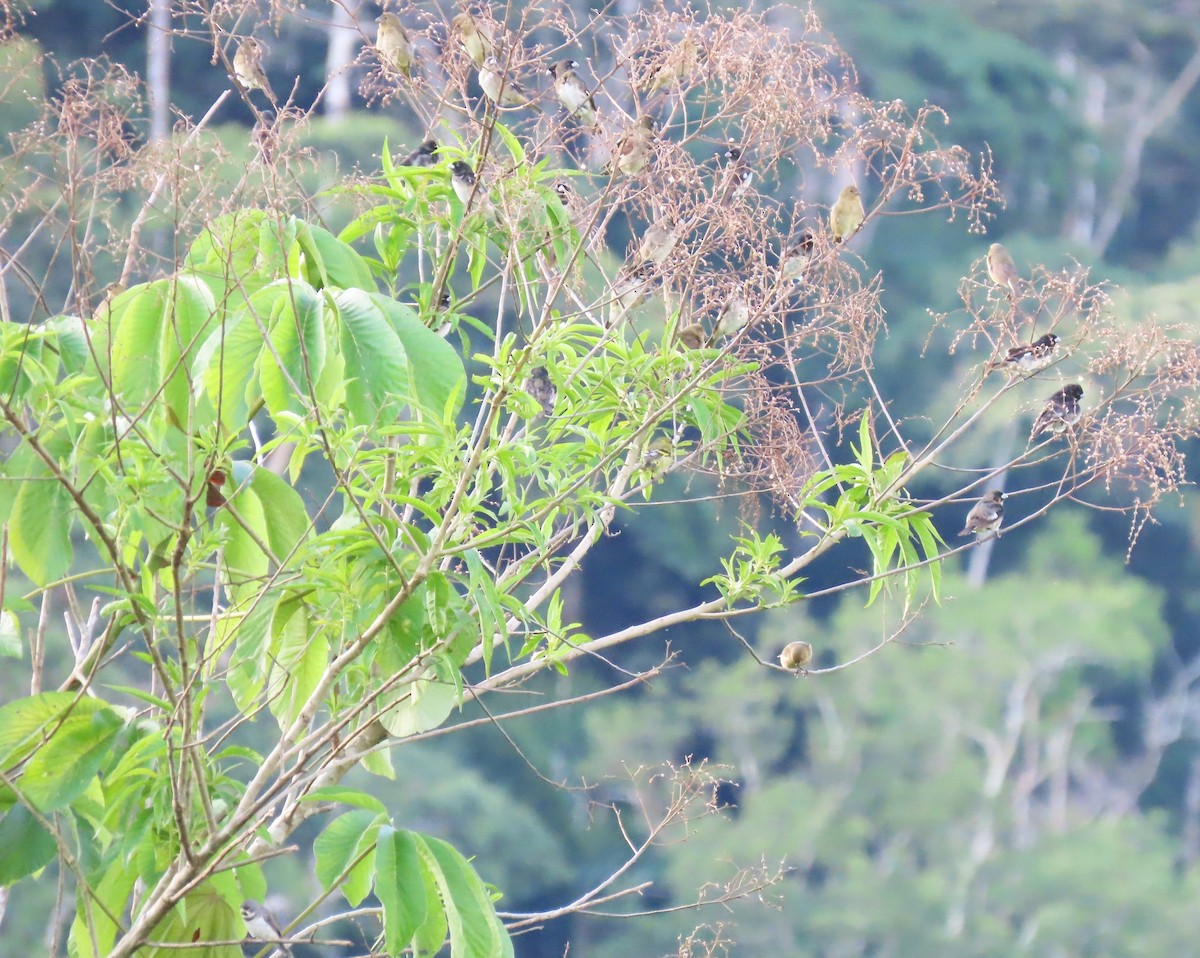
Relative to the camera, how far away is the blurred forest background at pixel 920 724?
13961mm

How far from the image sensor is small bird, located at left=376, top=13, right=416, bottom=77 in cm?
233

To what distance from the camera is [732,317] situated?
6.89 ft

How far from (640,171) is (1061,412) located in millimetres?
665

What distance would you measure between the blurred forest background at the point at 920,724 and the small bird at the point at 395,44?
874 cm

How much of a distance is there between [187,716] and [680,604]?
14.4 meters

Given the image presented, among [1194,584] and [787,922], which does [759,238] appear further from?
[1194,584]

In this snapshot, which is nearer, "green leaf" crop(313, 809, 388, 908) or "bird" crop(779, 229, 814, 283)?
"green leaf" crop(313, 809, 388, 908)

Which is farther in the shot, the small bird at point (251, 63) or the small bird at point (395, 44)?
the small bird at point (395, 44)

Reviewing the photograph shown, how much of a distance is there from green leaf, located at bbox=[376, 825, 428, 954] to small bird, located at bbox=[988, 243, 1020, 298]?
1.10 meters

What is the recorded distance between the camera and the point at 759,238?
212 cm

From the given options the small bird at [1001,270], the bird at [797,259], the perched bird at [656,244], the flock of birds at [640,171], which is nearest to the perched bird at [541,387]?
the flock of birds at [640,171]

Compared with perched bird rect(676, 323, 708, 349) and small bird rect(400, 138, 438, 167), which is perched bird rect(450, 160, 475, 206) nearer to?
small bird rect(400, 138, 438, 167)

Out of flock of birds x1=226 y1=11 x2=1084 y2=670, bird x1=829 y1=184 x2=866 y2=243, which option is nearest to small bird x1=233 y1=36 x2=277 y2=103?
flock of birds x1=226 y1=11 x2=1084 y2=670

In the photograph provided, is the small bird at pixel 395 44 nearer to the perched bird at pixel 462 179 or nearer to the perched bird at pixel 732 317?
the perched bird at pixel 462 179
